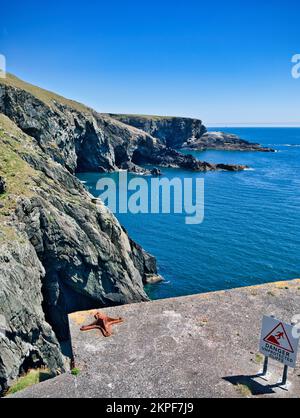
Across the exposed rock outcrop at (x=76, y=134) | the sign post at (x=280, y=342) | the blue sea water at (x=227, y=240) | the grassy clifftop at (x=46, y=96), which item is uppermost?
the grassy clifftop at (x=46, y=96)

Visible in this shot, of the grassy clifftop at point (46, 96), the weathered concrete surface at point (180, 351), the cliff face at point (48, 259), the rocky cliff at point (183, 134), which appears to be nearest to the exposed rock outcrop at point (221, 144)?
the rocky cliff at point (183, 134)

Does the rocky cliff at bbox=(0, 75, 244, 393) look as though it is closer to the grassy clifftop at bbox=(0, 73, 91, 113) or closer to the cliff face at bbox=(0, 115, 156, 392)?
the cliff face at bbox=(0, 115, 156, 392)

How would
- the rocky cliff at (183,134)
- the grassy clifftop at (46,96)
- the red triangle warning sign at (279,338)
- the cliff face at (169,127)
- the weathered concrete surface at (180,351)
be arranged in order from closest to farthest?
the red triangle warning sign at (279,338), the weathered concrete surface at (180,351), the grassy clifftop at (46,96), the cliff face at (169,127), the rocky cliff at (183,134)

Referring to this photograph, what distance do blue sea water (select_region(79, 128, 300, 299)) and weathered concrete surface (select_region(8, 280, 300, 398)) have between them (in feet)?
79.5

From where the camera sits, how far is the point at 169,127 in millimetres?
181125

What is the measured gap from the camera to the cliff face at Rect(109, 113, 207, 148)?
167m

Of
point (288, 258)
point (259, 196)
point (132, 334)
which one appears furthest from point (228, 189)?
point (132, 334)

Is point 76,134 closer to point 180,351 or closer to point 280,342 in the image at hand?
point 180,351

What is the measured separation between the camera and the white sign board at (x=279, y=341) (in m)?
11.6

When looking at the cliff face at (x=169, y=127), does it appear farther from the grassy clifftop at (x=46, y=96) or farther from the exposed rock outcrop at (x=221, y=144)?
the grassy clifftop at (x=46, y=96)

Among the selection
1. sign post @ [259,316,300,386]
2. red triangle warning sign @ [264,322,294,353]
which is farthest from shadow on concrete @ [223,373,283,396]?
red triangle warning sign @ [264,322,294,353]

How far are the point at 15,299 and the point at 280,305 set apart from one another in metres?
15.6

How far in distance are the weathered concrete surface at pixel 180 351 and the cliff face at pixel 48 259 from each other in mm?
8563

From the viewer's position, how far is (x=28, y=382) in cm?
1570
